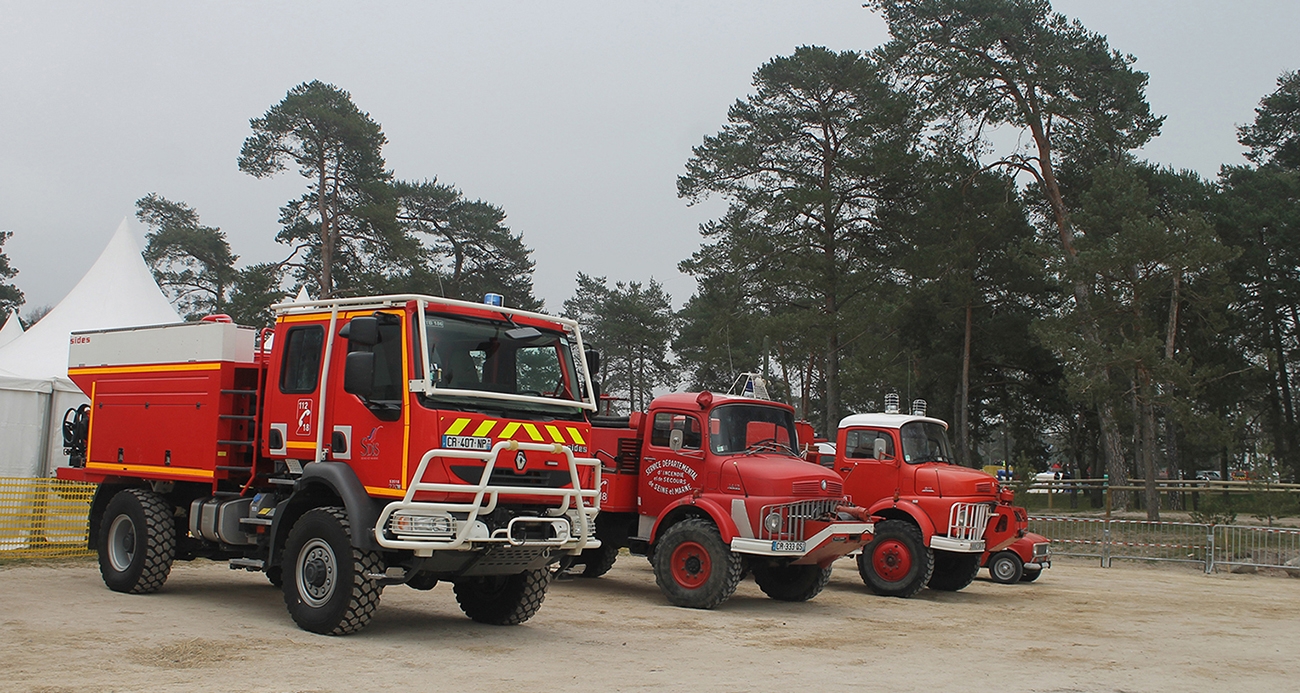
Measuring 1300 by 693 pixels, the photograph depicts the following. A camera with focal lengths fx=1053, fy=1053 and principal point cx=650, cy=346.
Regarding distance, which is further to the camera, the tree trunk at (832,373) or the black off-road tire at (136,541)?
the tree trunk at (832,373)

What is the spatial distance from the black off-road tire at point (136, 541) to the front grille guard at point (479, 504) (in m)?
3.51

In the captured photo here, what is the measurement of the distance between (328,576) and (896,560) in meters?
8.23

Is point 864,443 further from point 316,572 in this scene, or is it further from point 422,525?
point 316,572

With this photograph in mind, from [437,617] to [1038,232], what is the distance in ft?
107

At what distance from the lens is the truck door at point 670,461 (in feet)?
41.3

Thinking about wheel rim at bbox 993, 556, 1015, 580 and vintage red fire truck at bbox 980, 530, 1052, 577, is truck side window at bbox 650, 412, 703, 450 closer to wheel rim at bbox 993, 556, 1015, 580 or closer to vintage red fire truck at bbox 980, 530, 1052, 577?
vintage red fire truck at bbox 980, 530, 1052, 577

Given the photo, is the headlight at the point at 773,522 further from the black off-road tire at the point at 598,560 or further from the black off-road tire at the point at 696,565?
the black off-road tire at the point at 598,560

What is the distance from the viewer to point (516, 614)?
32.3ft

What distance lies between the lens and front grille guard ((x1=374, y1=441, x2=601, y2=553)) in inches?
317

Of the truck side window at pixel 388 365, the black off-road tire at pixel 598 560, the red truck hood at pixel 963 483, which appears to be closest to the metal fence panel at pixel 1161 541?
the red truck hood at pixel 963 483

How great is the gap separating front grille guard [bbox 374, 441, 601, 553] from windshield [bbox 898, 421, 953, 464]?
7.09m

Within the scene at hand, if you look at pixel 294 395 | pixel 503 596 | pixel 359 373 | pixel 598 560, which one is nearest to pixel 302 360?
pixel 294 395

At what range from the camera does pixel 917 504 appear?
14148mm

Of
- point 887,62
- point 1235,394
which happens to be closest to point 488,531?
point 887,62
